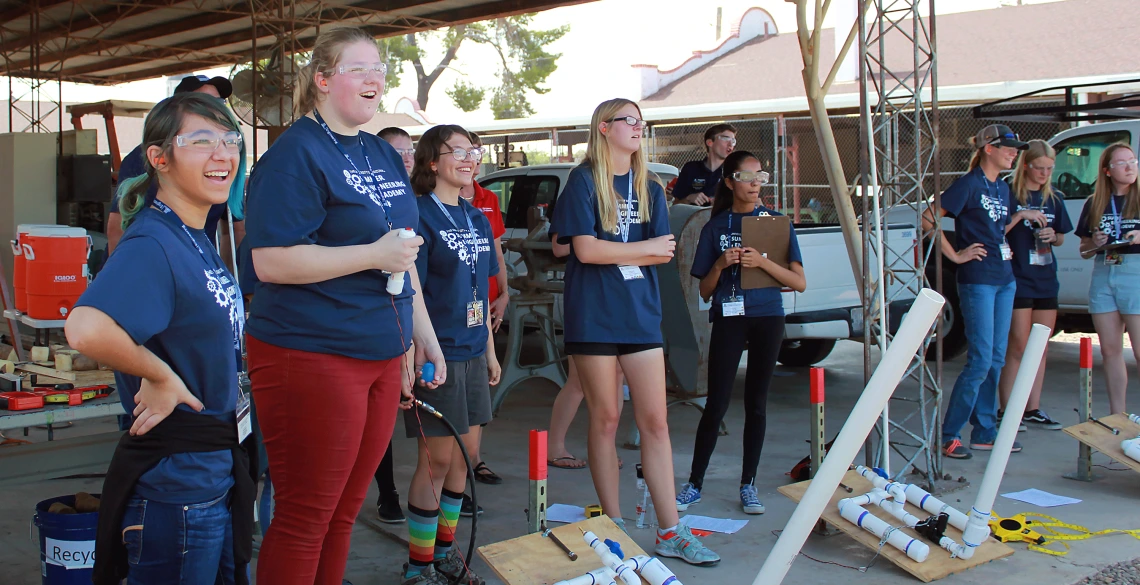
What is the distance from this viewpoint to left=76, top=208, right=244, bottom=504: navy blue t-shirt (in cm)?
202

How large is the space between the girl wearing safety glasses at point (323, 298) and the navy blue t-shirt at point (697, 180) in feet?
15.3

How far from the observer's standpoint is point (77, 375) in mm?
3709

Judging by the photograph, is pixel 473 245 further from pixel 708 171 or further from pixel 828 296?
pixel 828 296

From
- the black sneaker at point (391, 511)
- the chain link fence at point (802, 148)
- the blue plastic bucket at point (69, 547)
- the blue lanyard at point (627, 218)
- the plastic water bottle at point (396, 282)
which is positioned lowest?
the black sneaker at point (391, 511)

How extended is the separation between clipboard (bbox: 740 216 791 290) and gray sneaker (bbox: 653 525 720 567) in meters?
1.32

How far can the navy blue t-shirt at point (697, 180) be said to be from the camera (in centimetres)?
715

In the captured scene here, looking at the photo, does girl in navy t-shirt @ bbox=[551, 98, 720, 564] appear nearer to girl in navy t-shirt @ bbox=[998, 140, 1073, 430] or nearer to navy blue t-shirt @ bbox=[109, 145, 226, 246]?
navy blue t-shirt @ bbox=[109, 145, 226, 246]

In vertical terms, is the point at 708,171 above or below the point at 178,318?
above

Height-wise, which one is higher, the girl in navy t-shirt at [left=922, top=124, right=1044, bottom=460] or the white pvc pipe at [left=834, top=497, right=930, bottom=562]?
the girl in navy t-shirt at [left=922, top=124, right=1044, bottom=460]

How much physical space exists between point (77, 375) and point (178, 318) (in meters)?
1.91

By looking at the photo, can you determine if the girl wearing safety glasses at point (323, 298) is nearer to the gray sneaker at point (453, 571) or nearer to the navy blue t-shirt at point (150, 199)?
the navy blue t-shirt at point (150, 199)

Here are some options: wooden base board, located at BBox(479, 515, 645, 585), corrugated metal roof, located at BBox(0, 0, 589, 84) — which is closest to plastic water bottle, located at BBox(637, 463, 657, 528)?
wooden base board, located at BBox(479, 515, 645, 585)

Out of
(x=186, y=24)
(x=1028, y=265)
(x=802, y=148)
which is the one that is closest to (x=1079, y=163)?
(x=1028, y=265)

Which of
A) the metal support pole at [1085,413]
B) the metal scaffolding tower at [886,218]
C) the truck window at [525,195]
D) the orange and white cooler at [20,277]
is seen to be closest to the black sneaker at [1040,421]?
the metal support pole at [1085,413]
